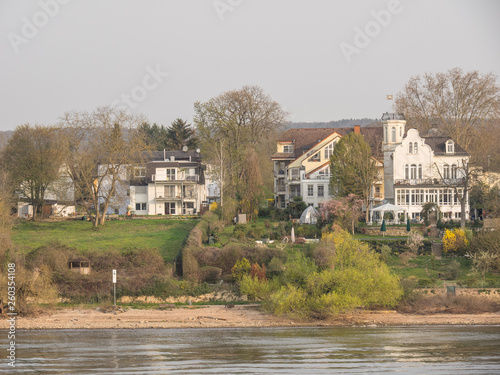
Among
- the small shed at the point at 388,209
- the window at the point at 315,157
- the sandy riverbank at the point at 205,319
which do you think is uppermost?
the window at the point at 315,157

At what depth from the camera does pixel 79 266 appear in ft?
137

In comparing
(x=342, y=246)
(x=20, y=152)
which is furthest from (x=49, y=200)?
(x=342, y=246)

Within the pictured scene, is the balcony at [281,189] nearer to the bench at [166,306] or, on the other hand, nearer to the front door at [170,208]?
the front door at [170,208]

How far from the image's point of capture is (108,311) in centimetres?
3794

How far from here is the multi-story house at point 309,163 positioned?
230 feet

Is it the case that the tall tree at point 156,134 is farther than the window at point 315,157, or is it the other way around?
the tall tree at point 156,134

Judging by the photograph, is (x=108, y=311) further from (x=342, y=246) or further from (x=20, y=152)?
(x=20, y=152)

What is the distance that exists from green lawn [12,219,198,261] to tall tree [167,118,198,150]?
39.5m

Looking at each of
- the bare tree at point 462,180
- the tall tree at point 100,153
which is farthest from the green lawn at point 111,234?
the bare tree at point 462,180

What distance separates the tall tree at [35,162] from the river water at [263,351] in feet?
113

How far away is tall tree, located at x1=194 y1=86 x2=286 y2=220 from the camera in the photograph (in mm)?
71938

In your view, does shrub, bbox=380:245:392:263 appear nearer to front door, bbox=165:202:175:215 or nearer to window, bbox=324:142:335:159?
window, bbox=324:142:335:159

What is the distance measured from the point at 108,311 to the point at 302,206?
31.4 m

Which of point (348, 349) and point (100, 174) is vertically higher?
point (100, 174)
